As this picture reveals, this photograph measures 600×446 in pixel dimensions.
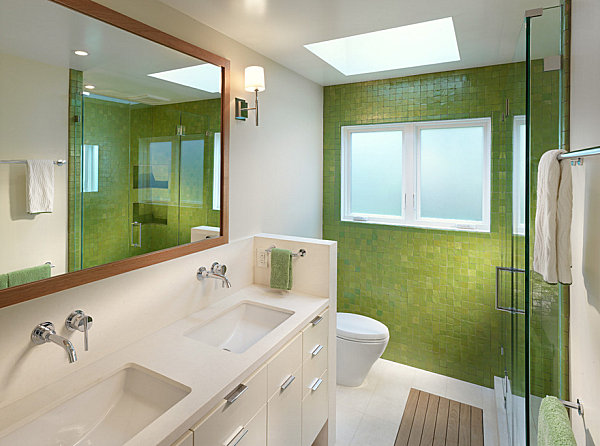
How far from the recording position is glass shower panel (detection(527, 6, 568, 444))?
126 centimetres

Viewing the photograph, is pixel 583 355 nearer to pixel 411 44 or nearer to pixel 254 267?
pixel 254 267

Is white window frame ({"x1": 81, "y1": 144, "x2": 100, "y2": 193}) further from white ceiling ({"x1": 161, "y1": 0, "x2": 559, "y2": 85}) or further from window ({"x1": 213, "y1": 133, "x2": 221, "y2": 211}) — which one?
white ceiling ({"x1": 161, "y1": 0, "x2": 559, "y2": 85})

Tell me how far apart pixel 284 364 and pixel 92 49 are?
158cm

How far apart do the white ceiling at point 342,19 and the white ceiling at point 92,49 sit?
0.33m

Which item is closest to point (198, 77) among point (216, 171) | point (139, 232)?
point (216, 171)

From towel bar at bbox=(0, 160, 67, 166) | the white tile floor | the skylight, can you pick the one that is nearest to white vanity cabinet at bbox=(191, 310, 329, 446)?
the white tile floor

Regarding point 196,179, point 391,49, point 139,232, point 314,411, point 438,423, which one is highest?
point 391,49

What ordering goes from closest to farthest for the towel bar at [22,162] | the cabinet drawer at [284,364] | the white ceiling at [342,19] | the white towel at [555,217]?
1. the white towel at [555,217]
2. the towel bar at [22,162]
3. the cabinet drawer at [284,364]
4. the white ceiling at [342,19]

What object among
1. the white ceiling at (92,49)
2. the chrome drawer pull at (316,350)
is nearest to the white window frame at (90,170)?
the white ceiling at (92,49)

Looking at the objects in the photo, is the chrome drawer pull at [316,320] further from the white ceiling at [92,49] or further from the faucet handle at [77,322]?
the white ceiling at [92,49]

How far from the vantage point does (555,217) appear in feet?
3.42

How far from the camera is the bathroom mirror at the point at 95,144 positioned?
1.17m

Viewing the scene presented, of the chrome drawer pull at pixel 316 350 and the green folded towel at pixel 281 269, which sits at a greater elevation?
the green folded towel at pixel 281 269

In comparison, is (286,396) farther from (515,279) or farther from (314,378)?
(515,279)
